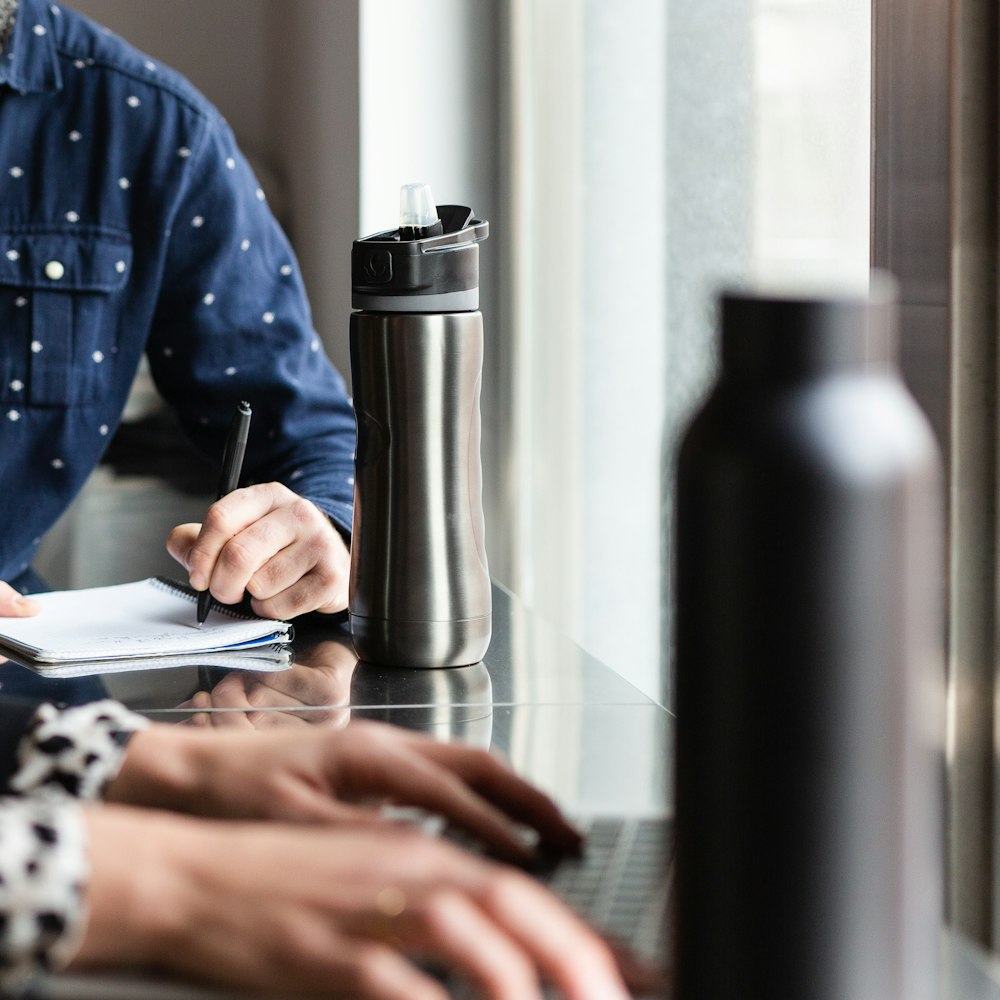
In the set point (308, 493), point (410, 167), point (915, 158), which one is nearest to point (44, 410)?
point (308, 493)

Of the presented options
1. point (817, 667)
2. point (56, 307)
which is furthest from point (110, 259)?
point (817, 667)

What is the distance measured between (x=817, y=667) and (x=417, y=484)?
51 cm

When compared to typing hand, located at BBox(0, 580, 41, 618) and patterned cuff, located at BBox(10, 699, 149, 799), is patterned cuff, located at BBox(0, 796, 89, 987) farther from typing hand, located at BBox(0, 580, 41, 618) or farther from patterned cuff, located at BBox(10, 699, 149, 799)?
typing hand, located at BBox(0, 580, 41, 618)

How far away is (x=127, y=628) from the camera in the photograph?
100 centimetres

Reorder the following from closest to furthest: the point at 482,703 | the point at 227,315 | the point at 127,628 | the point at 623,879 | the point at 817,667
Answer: the point at 817,667
the point at 623,879
the point at 482,703
the point at 127,628
the point at 227,315

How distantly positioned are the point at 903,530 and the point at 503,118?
1.82 metres

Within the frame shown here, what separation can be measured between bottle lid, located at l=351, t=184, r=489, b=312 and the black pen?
0.16 metres

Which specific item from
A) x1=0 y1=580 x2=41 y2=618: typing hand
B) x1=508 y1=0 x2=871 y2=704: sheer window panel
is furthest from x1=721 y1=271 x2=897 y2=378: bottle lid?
x1=508 y1=0 x2=871 y2=704: sheer window panel

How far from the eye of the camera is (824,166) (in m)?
1.31

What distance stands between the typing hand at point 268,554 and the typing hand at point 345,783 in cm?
39

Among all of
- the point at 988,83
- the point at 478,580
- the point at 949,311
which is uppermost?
the point at 988,83

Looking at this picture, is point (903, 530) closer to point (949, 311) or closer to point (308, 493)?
point (949, 311)

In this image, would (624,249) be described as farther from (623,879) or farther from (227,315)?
(623,879)

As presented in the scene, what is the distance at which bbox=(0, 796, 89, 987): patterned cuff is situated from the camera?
45 centimetres
